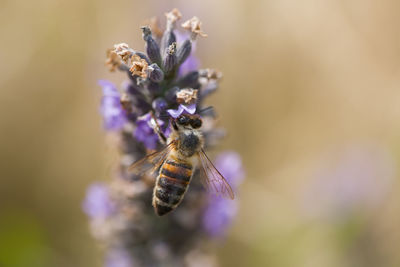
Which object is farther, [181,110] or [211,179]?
[211,179]

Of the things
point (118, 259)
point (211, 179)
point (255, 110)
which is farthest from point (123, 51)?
point (255, 110)

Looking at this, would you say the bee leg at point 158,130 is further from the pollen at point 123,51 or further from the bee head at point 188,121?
the pollen at point 123,51

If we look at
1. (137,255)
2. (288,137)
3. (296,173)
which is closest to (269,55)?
(288,137)

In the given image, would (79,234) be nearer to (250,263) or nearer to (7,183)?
(7,183)

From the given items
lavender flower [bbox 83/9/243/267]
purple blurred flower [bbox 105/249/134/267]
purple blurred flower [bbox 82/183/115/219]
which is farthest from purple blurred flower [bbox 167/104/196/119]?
purple blurred flower [bbox 105/249/134/267]

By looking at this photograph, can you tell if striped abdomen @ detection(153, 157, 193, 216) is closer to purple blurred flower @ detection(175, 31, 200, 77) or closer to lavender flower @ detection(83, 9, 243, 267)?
lavender flower @ detection(83, 9, 243, 267)

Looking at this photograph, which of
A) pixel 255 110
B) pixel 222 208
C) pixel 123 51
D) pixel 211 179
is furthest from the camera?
pixel 255 110

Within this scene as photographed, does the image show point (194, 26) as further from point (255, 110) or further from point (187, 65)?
point (255, 110)
